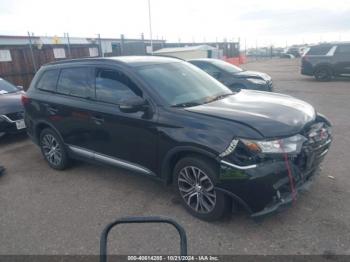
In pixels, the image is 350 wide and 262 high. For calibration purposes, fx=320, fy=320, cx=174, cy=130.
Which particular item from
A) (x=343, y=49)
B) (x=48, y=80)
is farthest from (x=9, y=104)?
(x=343, y=49)

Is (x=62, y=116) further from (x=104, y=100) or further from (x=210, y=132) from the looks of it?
(x=210, y=132)

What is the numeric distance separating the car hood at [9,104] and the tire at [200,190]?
15.4 ft

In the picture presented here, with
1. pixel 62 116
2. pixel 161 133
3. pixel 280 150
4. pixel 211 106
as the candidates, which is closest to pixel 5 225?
pixel 62 116

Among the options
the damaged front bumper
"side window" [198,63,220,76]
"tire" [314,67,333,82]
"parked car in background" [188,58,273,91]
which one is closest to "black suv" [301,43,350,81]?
"tire" [314,67,333,82]

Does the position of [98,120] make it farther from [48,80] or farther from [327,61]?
[327,61]

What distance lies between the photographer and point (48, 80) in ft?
16.8

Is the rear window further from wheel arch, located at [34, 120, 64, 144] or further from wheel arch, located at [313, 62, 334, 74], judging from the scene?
wheel arch, located at [34, 120, 64, 144]

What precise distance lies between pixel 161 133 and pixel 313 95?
921 centimetres

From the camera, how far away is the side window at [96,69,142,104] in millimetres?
3866

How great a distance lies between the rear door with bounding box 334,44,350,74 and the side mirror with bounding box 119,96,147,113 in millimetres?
13636

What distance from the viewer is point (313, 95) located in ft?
36.7

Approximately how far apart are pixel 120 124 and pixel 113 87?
508mm

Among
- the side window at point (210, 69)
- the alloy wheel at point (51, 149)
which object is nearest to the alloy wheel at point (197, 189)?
the alloy wheel at point (51, 149)

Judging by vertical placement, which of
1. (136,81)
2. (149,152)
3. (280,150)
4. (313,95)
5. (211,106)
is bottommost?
(313,95)
